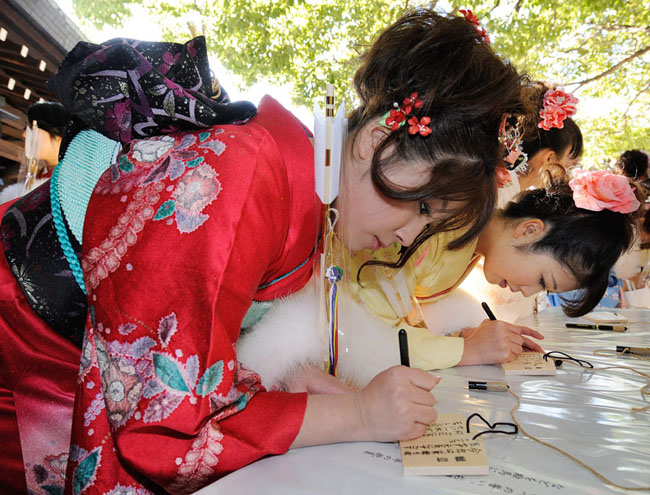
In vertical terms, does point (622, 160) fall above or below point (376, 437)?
above

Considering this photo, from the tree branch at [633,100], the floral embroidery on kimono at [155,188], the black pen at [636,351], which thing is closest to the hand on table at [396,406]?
the floral embroidery on kimono at [155,188]

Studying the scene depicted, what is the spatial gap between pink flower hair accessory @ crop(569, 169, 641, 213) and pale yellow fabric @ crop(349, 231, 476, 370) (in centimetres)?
40

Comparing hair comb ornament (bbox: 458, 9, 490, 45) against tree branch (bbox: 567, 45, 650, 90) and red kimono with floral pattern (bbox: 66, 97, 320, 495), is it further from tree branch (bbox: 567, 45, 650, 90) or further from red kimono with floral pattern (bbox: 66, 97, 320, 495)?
tree branch (bbox: 567, 45, 650, 90)

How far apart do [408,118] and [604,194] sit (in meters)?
1.01

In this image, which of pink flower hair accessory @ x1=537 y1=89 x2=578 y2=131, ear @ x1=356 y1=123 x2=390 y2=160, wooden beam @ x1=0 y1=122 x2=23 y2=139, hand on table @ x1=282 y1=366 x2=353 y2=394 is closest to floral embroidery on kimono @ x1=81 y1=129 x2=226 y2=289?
ear @ x1=356 y1=123 x2=390 y2=160

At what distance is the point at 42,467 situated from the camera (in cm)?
81

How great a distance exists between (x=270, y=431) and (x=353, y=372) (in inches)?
16.2

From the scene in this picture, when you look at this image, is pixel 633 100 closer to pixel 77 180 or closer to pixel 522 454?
pixel 522 454

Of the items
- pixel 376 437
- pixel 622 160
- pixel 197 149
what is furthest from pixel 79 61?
pixel 622 160

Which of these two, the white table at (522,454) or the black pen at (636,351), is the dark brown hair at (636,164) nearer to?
the black pen at (636,351)

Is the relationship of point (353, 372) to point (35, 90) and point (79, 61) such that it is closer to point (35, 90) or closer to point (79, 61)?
point (79, 61)

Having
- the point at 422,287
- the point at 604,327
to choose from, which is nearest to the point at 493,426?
the point at 422,287

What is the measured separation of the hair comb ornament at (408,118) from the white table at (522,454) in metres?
0.57

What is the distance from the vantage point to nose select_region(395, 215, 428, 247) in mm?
1045
